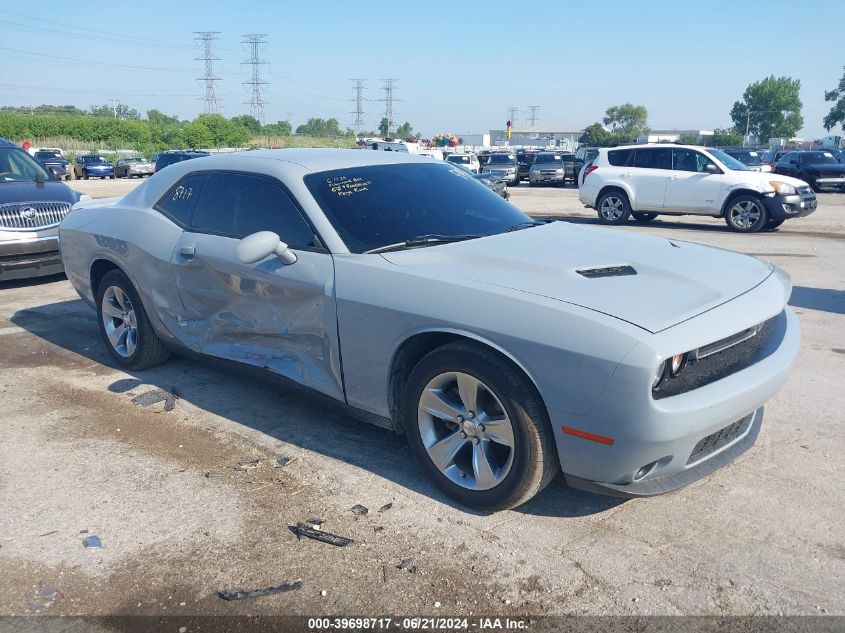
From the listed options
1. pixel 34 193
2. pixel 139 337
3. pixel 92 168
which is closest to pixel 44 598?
pixel 139 337

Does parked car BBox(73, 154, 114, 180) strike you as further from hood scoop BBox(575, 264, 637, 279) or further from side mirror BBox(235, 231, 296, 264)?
hood scoop BBox(575, 264, 637, 279)

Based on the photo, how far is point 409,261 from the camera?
12.2 feet

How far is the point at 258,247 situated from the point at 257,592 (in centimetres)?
172

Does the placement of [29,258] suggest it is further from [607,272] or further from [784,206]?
[784,206]

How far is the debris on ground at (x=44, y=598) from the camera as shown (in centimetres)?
287

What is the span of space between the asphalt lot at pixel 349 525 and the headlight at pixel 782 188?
10.0 metres

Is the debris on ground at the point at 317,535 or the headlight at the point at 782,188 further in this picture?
the headlight at the point at 782,188

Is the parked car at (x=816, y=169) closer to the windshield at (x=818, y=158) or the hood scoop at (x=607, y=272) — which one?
the windshield at (x=818, y=158)

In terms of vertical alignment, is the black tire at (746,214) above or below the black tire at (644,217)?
above

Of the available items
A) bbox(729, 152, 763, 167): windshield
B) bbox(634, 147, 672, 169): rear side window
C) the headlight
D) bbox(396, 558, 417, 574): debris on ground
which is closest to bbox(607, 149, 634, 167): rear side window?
bbox(634, 147, 672, 169): rear side window

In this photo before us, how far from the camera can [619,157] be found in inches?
631

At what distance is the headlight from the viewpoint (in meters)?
13.9

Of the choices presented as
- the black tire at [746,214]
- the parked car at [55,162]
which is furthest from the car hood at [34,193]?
the parked car at [55,162]

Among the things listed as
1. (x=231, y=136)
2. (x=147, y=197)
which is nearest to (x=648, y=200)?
(x=147, y=197)
